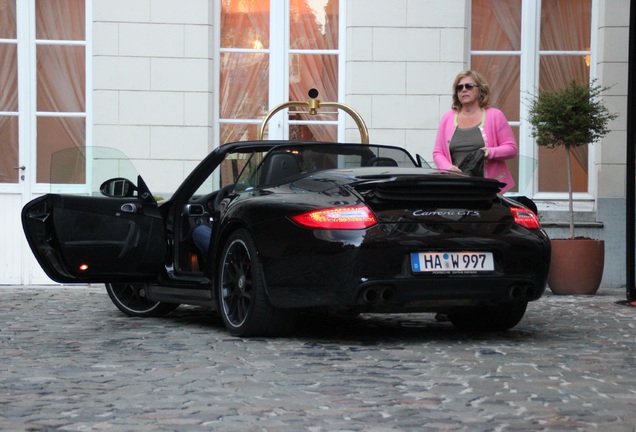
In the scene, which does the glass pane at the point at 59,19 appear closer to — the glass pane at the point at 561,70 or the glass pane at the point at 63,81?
the glass pane at the point at 63,81

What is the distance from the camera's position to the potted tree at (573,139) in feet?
38.1

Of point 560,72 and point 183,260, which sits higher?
point 560,72

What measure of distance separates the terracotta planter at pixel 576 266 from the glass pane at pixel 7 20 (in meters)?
5.90

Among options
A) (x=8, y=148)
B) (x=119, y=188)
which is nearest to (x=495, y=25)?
(x=8, y=148)

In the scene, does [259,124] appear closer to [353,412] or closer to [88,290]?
[88,290]

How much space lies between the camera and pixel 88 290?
12117 millimetres

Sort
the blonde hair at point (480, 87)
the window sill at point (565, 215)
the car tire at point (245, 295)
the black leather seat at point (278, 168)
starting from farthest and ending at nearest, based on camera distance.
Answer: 1. the window sill at point (565, 215)
2. the blonde hair at point (480, 87)
3. the black leather seat at point (278, 168)
4. the car tire at point (245, 295)

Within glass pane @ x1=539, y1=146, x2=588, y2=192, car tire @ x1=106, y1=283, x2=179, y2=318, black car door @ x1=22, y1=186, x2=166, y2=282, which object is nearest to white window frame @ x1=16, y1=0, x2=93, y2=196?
car tire @ x1=106, y1=283, x2=179, y2=318

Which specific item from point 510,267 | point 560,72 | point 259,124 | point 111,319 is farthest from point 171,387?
point 560,72

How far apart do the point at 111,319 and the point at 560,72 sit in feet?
20.2

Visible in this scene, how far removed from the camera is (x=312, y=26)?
13008 millimetres

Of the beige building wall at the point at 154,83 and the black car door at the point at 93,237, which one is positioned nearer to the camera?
the black car door at the point at 93,237

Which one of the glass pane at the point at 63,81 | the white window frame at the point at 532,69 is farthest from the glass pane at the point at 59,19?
the white window frame at the point at 532,69

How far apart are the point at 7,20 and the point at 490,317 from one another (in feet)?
23.2
